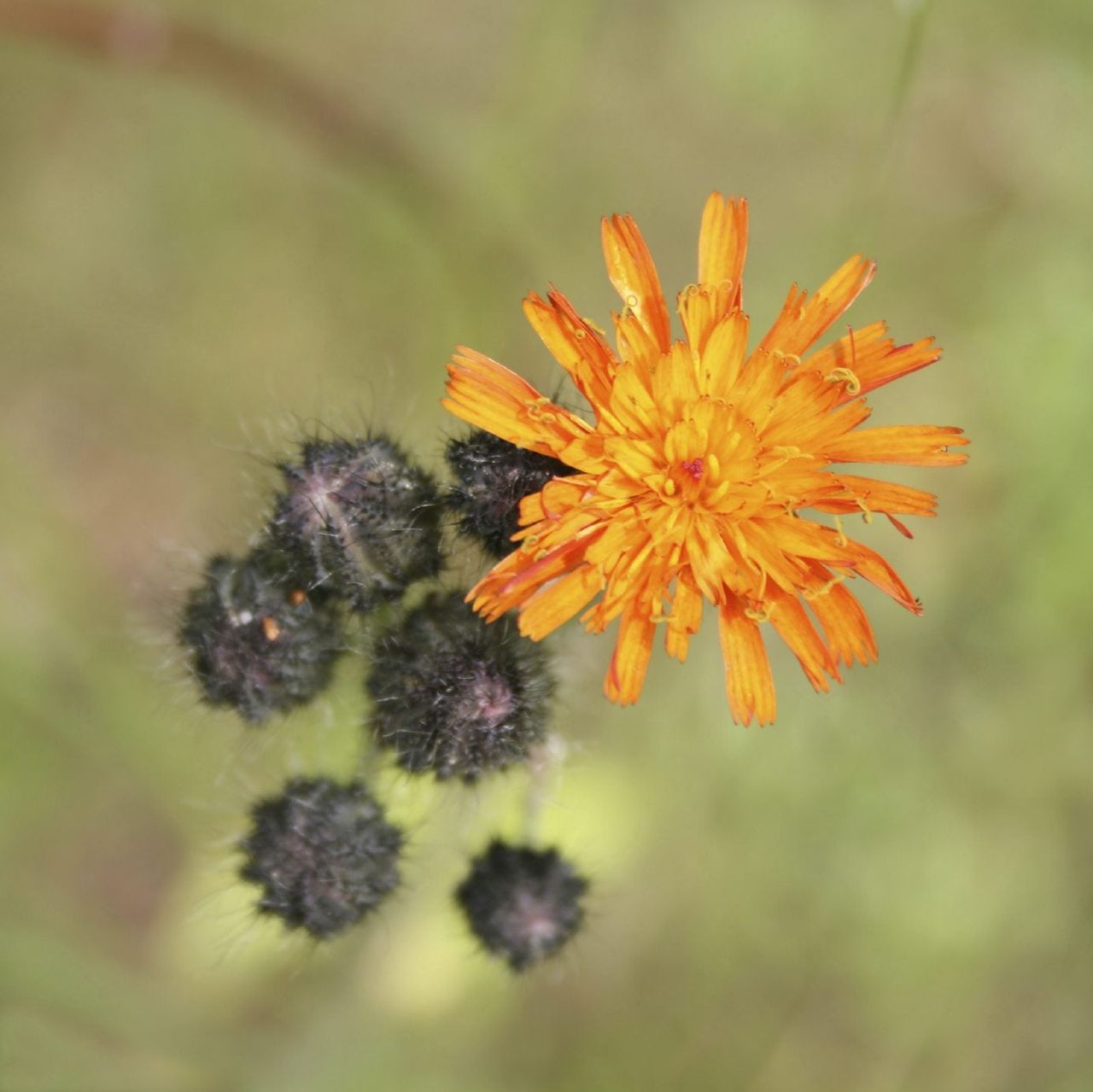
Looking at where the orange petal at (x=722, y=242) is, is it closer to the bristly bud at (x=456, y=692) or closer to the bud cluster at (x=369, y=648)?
the bud cluster at (x=369, y=648)

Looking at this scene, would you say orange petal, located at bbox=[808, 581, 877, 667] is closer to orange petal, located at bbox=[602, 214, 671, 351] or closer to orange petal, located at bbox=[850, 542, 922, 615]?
orange petal, located at bbox=[850, 542, 922, 615]

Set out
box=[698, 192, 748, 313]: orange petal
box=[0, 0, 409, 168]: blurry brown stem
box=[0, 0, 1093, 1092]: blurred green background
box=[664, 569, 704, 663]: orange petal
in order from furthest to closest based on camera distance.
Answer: box=[0, 0, 1093, 1092]: blurred green background → box=[0, 0, 409, 168]: blurry brown stem → box=[698, 192, 748, 313]: orange petal → box=[664, 569, 704, 663]: orange petal

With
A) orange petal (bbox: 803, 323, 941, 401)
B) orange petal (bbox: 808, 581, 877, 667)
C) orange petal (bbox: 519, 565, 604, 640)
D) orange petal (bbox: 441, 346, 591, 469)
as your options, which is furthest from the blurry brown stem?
orange petal (bbox: 808, 581, 877, 667)

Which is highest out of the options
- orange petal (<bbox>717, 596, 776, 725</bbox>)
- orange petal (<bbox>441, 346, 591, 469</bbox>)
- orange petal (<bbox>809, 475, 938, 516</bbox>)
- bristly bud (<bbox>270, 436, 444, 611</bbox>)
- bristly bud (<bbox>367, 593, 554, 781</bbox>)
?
bristly bud (<bbox>270, 436, 444, 611</bbox>)

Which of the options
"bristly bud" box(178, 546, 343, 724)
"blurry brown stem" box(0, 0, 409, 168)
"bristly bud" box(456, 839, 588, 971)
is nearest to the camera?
"bristly bud" box(178, 546, 343, 724)

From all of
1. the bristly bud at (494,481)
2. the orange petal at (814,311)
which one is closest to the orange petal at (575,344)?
the bristly bud at (494,481)

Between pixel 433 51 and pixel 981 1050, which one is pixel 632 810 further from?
pixel 433 51

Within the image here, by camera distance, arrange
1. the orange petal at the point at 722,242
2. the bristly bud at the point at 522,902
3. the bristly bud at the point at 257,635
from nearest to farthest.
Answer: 1. the orange petal at the point at 722,242
2. the bristly bud at the point at 257,635
3. the bristly bud at the point at 522,902
